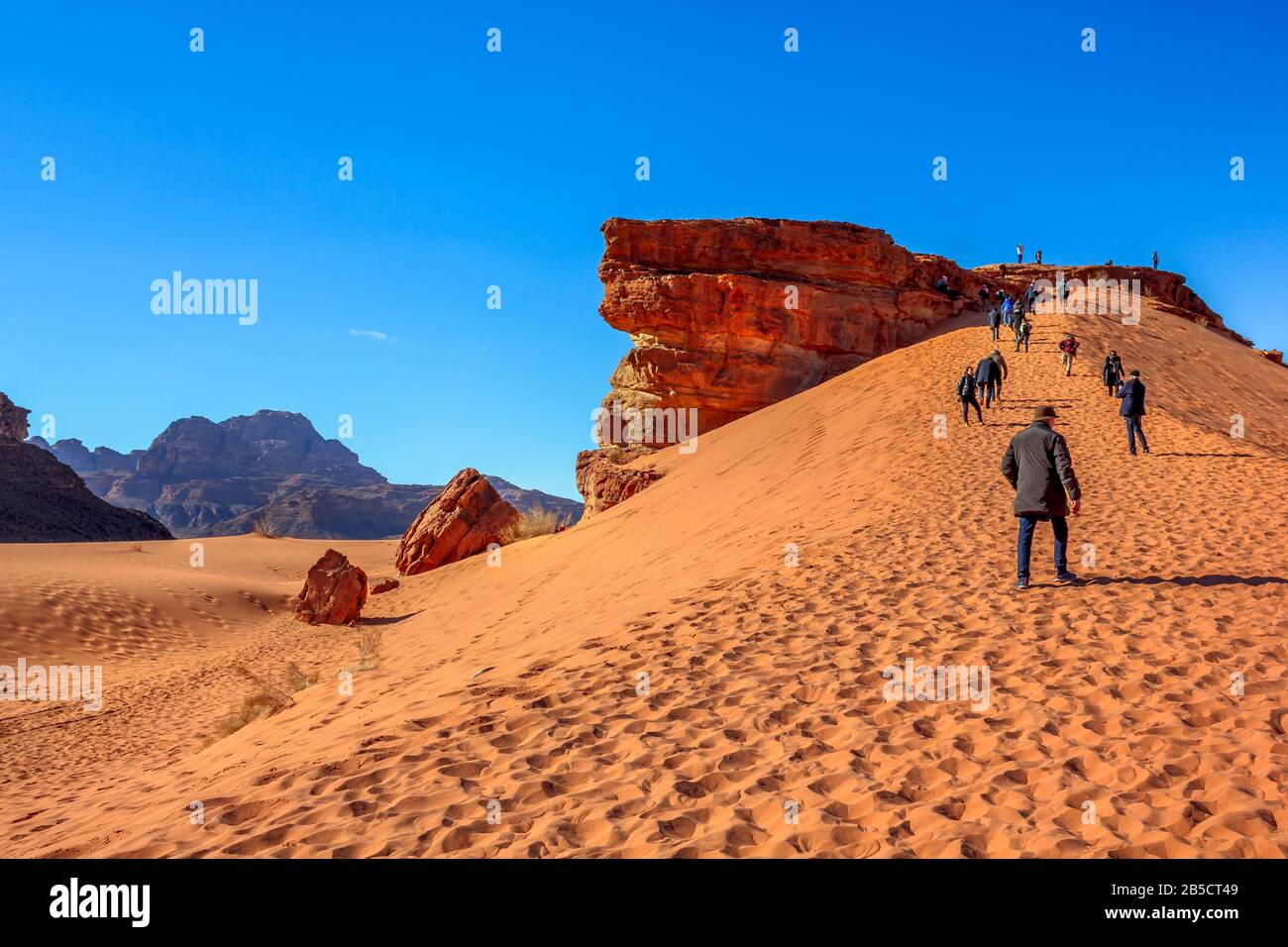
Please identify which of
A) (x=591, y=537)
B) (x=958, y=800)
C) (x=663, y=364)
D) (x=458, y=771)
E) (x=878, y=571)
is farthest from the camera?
(x=663, y=364)

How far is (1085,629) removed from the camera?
22.7ft

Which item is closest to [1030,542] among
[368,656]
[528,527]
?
[368,656]

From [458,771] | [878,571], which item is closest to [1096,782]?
[458,771]

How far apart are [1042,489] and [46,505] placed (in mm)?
55779

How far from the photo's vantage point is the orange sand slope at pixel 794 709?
4.04 metres

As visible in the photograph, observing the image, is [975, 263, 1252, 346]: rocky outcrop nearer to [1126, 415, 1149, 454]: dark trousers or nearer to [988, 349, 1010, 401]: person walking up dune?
[988, 349, 1010, 401]: person walking up dune

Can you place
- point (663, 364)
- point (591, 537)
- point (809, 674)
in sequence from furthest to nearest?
1. point (663, 364)
2. point (591, 537)
3. point (809, 674)

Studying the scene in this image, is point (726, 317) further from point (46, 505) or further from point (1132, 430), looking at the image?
point (46, 505)

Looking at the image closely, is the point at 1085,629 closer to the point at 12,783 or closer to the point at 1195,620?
the point at 1195,620

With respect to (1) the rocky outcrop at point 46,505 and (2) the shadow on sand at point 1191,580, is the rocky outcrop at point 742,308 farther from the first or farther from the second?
(1) the rocky outcrop at point 46,505

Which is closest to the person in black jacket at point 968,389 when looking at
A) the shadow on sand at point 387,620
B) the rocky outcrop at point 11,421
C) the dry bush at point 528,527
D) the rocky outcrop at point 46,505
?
the shadow on sand at point 387,620

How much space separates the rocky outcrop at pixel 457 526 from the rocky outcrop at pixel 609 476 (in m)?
2.93
